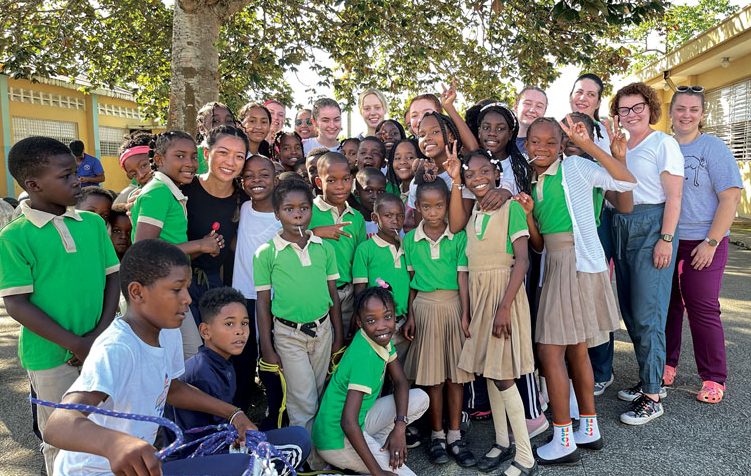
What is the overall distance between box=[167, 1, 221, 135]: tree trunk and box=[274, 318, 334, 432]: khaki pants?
435 centimetres

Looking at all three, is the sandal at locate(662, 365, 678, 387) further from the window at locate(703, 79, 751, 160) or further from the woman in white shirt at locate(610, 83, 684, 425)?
the window at locate(703, 79, 751, 160)

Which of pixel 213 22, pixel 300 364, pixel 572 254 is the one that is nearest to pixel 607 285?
pixel 572 254

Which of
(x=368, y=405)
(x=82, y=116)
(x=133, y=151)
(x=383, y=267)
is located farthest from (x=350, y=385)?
(x=82, y=116)

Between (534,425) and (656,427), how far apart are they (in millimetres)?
791

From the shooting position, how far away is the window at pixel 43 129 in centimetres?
1788

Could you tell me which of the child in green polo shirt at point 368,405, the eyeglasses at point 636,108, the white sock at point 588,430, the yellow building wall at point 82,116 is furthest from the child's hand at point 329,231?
the yellow building wall at point 82,116

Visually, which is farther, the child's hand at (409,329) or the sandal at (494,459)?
the child's hand at (409,329)

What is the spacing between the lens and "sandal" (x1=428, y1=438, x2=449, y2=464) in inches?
119

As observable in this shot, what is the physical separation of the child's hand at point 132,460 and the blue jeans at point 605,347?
3303 millimetres

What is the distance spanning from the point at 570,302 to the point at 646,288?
83cm

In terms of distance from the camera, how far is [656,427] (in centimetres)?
339

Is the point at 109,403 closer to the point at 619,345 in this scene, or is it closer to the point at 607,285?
Answer: the point at 607,285

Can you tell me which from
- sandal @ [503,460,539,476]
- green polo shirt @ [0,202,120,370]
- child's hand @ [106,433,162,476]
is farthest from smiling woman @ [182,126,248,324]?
sandal @ [503,460,539,476]

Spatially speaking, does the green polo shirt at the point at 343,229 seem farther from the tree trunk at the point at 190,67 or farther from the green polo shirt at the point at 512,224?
the tree trunk at the point at 190,67
